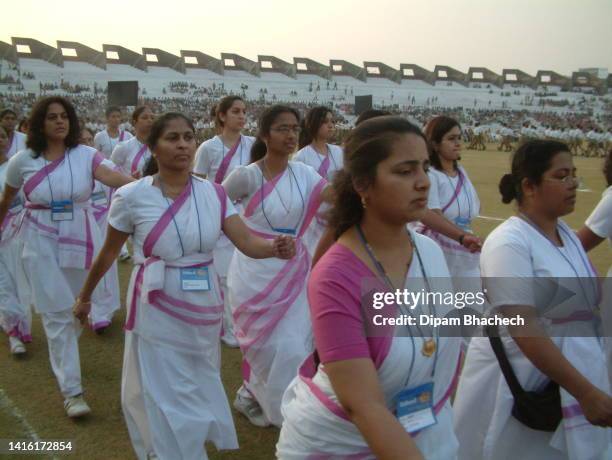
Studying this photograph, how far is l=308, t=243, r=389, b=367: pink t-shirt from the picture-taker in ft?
5.09

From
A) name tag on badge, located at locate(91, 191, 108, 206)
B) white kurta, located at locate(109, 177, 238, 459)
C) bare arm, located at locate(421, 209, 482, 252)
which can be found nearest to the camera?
white kurta, located at locate(109, 177, 238, 459)

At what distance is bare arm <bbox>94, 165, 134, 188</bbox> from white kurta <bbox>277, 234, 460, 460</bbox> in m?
2.64

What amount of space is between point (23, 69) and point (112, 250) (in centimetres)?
3584

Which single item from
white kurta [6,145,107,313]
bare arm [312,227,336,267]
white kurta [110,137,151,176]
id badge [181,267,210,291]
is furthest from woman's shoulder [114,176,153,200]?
white kurta [110,137,151,176]

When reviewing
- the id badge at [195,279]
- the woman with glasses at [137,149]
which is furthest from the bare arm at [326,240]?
the woman with glasses at [137,149]

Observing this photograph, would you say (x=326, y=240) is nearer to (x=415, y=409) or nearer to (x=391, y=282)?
(x=391, y=282)

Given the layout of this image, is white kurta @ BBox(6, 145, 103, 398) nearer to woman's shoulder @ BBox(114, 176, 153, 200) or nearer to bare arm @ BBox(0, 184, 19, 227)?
bare arm @ BBox(0, 184, 19, 227)

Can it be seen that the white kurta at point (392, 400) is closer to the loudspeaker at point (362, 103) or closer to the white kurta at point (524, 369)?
the white kurta at point (524, 369)

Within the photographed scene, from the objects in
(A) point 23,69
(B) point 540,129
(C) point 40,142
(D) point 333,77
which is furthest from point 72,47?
(C) point 40,142

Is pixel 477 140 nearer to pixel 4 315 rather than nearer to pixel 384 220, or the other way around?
pixel 4 315

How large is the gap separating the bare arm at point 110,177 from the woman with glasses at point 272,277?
703 millimetres

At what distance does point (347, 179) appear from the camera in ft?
6.17

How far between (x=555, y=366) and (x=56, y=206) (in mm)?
3430

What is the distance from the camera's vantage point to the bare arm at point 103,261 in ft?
Answer: 10.2
